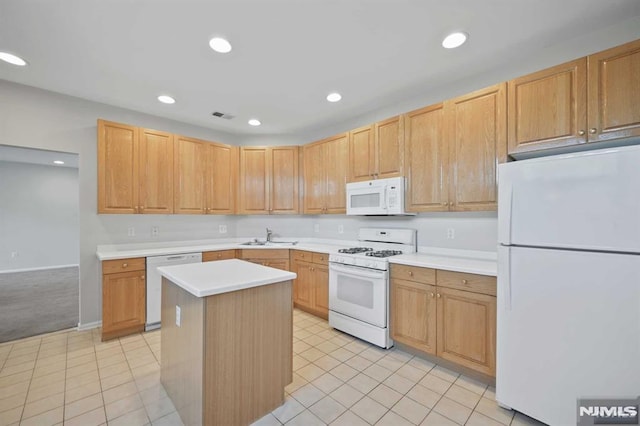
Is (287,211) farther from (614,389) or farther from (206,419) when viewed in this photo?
(614,389)

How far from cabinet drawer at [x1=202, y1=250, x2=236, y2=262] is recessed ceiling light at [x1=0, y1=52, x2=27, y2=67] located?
249 cm

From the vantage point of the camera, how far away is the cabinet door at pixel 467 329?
80.0 inches

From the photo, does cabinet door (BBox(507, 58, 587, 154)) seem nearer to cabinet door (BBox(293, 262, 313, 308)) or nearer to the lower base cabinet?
the lower base cabinet

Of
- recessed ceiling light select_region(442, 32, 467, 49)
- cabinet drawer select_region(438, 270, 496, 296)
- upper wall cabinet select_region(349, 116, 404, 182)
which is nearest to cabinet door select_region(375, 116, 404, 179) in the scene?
upper wall cabinet select_region(349, 116, 404, 182)

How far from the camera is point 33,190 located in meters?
6.17

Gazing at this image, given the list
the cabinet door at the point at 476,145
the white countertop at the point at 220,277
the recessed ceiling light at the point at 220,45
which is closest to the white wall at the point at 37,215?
the white countertop at the point at 220,277

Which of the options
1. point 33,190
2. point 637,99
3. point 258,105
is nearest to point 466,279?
point 637,99

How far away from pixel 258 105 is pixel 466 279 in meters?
2.98

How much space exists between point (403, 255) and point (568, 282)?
1.44 m

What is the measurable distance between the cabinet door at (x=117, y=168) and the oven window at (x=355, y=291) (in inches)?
106

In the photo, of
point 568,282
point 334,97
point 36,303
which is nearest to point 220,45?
point 334,97

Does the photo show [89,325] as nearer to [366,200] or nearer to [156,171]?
[156,171]

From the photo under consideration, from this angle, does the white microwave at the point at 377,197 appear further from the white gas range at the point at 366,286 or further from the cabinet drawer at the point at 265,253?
the cabinet drawer at the point at 265,253

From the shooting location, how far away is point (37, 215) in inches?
246
